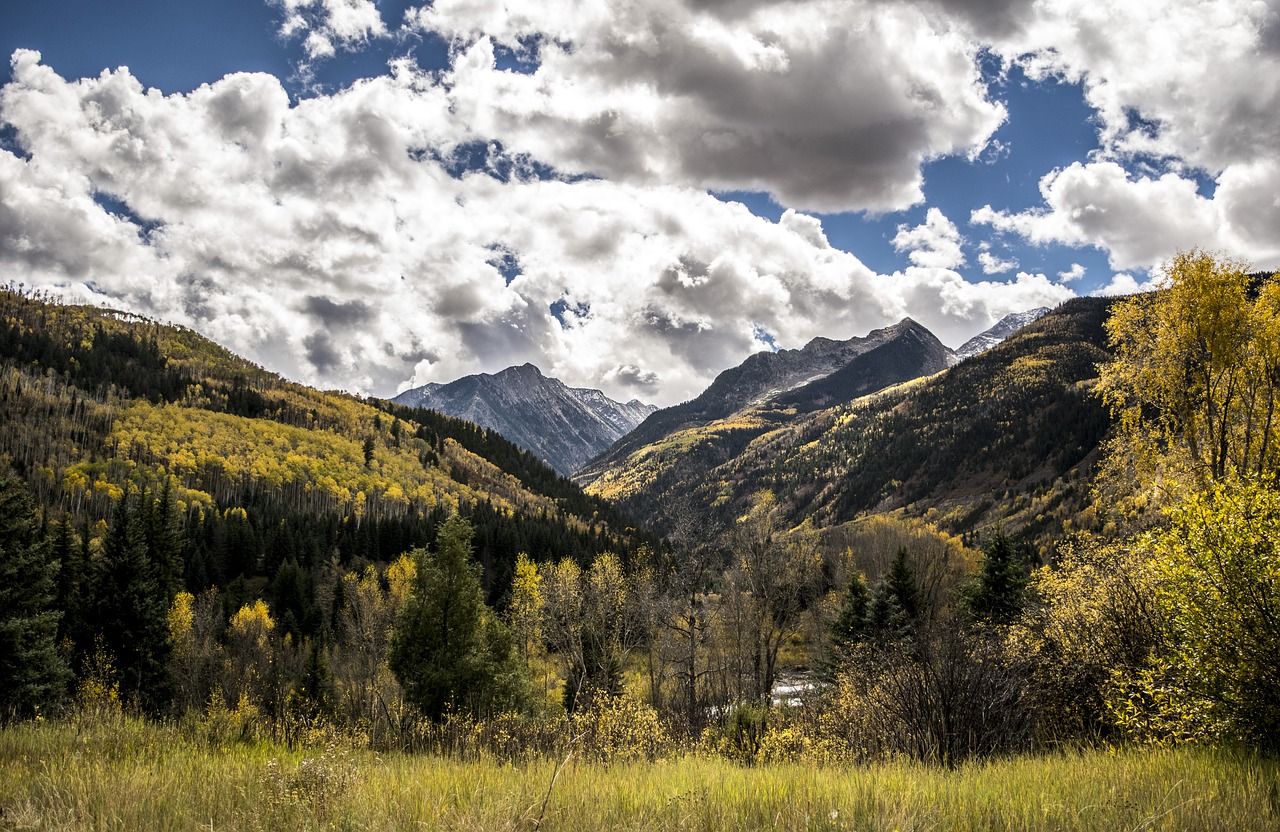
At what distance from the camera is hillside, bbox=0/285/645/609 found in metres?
94.8

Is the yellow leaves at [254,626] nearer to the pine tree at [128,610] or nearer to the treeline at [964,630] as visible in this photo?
the treeline at [964,630]

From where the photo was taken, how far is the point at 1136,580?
37.3 feet

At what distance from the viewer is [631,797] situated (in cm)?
532

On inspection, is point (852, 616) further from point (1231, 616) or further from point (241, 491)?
point (241, 491)

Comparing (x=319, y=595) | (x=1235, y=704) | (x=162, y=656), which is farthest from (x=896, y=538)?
(x=1235, y=704)

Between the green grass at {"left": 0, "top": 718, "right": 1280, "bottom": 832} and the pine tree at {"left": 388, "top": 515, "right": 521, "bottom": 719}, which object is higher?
the green grass at {"left": 0, "top": 718, "right": 1280, "bottom": 832}

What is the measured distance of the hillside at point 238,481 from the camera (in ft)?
311

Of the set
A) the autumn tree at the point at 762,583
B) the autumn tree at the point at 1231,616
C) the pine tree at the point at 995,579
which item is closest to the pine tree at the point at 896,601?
the pine tree at the point at 995,579

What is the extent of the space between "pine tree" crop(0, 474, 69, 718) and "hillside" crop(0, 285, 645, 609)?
54.5m

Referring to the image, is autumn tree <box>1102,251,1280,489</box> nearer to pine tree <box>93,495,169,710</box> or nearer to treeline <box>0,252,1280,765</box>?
treeline <box>0,252,1280,765</box>

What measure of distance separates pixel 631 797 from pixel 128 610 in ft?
128

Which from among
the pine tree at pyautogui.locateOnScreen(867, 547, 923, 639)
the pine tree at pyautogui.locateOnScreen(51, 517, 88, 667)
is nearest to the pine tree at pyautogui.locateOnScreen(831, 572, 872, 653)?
the pine tree at pyautogui.locateOnScreen(867, 547, 923, 639)

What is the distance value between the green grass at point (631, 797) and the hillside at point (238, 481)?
3277 inches

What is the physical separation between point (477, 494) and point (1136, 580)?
179 m
